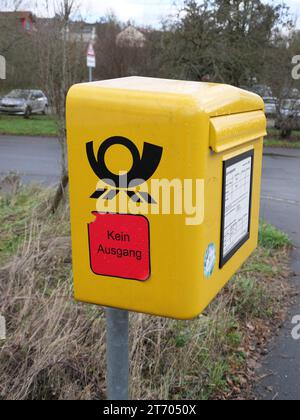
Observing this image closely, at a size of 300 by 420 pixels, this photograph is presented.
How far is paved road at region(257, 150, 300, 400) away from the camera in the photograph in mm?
2777

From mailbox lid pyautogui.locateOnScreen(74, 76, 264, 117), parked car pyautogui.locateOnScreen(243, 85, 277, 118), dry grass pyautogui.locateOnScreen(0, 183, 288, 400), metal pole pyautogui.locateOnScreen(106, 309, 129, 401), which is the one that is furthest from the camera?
A: parked car pyautogui.locateOnScreen(243, 85, 277, 118)

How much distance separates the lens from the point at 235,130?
1.47 metres

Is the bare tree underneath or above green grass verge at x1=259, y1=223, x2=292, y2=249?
above

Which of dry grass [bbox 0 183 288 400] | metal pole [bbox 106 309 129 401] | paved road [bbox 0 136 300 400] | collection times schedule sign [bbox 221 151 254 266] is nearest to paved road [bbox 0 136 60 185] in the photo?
paved road [bbox 0 136 300 400]

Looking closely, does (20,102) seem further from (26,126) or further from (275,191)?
(275,191)

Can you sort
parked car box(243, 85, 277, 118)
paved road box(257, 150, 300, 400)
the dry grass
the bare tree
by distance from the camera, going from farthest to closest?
parked car box(243, 85, 277, 118) < the bare tree < paved road box(257, 150, 300, 400) < the dry grass

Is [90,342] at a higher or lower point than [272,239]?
higher

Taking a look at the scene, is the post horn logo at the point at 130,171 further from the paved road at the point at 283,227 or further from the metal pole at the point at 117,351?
the paved road at the point at 283,227

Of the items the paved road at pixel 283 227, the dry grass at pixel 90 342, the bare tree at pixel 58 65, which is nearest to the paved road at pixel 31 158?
the bare tree at pixel 58 65

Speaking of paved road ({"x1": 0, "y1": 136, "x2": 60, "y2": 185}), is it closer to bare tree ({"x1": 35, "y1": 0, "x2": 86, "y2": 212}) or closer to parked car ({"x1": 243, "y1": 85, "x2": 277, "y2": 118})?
bare tree ({"x1": 35, "y1": 0, "x2": 86, "y2": 212})

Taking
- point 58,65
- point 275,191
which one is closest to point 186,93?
point 58,65

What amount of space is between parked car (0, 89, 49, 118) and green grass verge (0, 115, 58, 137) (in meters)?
0.31

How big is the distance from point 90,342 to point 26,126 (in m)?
16.8

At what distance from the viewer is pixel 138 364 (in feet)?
7.98
